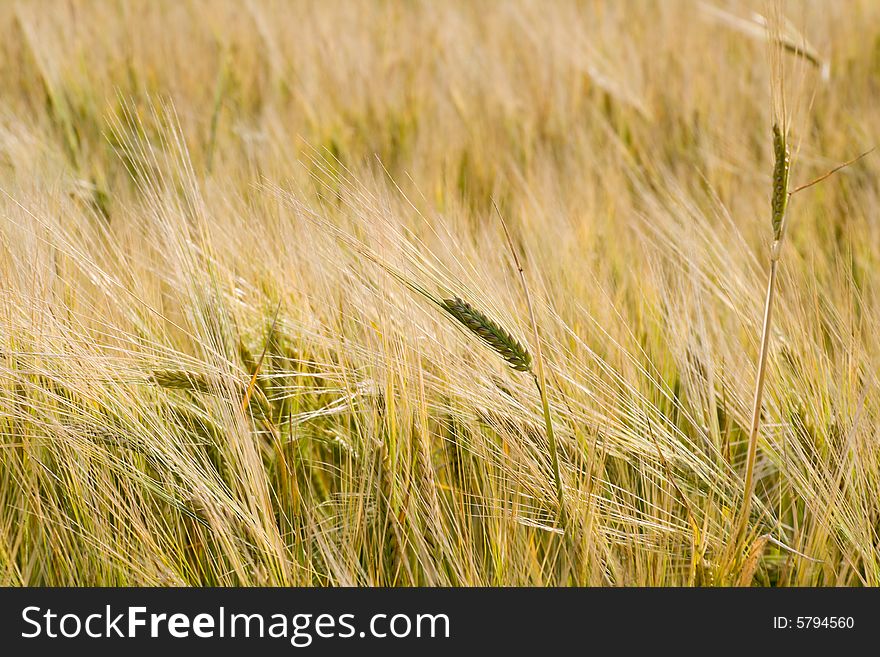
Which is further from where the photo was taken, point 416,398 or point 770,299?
point 416,398

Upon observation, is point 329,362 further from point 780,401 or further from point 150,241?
point 780,401

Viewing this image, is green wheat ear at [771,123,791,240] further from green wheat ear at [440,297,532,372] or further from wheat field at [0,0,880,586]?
green wheat ear at [440,297,532,372]

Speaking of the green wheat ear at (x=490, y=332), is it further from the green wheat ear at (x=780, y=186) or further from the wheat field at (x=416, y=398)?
the green wheat ear at (x=780, y=186)

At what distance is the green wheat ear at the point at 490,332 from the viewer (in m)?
0.83

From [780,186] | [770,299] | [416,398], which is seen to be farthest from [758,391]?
[416,398]

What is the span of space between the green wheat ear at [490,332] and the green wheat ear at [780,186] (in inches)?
11.2

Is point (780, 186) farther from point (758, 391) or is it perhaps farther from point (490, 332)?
point (490, 332)

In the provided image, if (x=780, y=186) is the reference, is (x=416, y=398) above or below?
below

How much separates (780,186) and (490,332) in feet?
1.08

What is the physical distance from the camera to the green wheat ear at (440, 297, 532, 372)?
0.83 metres

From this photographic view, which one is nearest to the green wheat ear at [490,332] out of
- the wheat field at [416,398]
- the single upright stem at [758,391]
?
the wheat field at [416,398]

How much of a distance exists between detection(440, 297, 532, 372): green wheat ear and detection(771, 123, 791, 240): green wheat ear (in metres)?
0.28

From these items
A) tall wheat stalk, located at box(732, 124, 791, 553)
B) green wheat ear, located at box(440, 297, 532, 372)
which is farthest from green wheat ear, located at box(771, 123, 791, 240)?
green wheat ear, located at box(440, 297, 532, 372)

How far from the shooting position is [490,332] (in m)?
0.83
